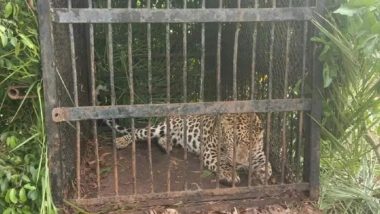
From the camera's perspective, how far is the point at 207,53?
16.3ft

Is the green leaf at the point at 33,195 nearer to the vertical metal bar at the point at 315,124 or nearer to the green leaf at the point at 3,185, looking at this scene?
the green leaf at the point at 3,185

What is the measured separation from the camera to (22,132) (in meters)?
3.13

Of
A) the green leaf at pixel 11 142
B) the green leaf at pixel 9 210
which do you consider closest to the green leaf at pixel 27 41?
the green leaf at pixel 11 142

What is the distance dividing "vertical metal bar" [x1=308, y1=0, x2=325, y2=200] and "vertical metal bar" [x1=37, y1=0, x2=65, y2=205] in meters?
1.73

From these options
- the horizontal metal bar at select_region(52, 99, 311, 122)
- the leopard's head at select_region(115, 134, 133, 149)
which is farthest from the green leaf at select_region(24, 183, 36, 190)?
the leopard's head at select_region(115, 134, 133, 149)

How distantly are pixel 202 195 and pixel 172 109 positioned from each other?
0.67 meters

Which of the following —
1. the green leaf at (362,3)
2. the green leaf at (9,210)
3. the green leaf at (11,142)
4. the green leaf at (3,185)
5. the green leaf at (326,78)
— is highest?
the green leaf at (362,3)

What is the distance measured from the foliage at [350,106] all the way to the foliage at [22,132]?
186 cm

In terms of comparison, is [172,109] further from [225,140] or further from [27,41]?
[225,140]

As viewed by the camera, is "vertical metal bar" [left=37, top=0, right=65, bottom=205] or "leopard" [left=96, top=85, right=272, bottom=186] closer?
"vertical metal bar" [left=37, top=0, right=65, bottom=205]

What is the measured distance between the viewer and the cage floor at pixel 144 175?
3.35 metres

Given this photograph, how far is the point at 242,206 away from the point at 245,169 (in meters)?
0.86

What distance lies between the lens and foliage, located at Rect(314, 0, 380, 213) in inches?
111

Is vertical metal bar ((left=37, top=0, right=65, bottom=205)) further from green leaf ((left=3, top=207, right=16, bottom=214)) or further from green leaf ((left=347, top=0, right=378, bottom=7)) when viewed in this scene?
green leaf ((left=347, top=0, right=378, bottom=7))
